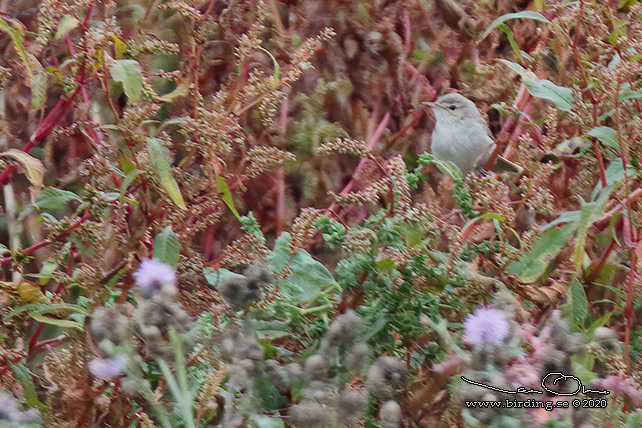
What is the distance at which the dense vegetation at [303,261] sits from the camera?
2.51 feet

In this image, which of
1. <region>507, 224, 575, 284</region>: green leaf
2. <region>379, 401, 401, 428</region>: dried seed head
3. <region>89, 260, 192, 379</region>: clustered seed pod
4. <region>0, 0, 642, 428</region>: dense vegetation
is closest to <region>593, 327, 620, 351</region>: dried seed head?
<region>0, 0, 642, 428</region>: dense vegetation

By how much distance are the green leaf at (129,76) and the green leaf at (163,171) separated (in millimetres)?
111

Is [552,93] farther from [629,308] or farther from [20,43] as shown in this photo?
[20,43]

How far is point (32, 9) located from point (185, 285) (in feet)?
2.83

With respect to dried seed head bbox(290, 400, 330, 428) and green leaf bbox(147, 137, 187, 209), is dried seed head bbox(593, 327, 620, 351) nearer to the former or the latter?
dried seed head bbox(290, 400, 330, 428)

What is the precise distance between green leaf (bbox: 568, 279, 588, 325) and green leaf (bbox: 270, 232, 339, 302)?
0.28 meters

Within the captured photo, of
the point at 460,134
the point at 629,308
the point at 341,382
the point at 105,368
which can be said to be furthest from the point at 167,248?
the point at 460,134

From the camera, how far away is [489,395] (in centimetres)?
69

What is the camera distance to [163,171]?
105 cm

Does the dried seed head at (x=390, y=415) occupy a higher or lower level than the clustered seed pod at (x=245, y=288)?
lower

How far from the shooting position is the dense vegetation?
765 millimetres

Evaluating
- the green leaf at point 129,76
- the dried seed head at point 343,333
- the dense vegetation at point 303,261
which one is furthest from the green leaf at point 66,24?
the dried seed head at point 343,333

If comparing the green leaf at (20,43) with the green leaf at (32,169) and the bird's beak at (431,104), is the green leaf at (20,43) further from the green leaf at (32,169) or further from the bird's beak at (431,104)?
the bird's beak at (431,104)

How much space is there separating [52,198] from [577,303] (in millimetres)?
723
